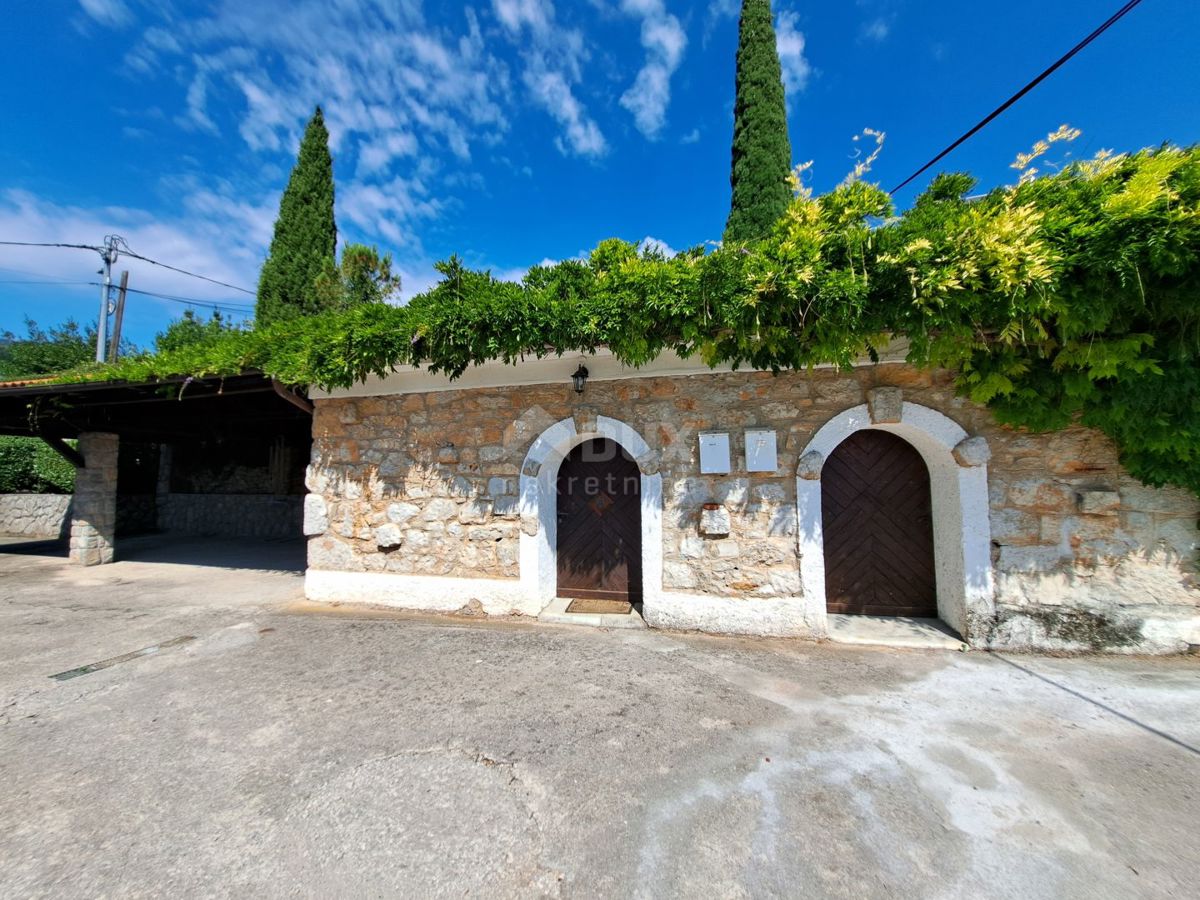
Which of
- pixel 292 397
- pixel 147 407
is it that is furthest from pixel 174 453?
pixel 292 397

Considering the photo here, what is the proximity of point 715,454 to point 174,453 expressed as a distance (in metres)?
15.2

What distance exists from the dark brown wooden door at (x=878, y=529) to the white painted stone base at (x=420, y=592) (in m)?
3.12

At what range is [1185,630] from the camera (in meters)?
3.35

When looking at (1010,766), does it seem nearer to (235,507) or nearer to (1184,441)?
(1184,441)

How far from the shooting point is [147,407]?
23.6ft

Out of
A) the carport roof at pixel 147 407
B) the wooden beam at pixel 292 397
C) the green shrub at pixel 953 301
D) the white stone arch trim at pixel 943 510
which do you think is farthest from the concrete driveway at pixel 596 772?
the carport roof at pixel 147 407

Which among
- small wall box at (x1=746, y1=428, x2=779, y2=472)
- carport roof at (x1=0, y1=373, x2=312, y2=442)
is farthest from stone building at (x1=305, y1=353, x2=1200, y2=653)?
carport roof at (x1=0, y1=373, x2=312, y2=442)

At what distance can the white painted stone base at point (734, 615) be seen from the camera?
3.87 meters

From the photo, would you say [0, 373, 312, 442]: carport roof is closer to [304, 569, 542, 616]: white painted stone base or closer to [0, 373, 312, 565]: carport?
[0, 373, 312, 565]: carport

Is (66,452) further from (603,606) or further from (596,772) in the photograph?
(596,772)

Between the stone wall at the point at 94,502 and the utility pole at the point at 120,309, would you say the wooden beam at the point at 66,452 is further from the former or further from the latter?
the utility pole at the point at 120,309

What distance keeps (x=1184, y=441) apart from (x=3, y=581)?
13663 millimetres

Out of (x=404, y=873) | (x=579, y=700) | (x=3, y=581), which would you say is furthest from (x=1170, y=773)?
(x=3, y=581)

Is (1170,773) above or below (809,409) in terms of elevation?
below
